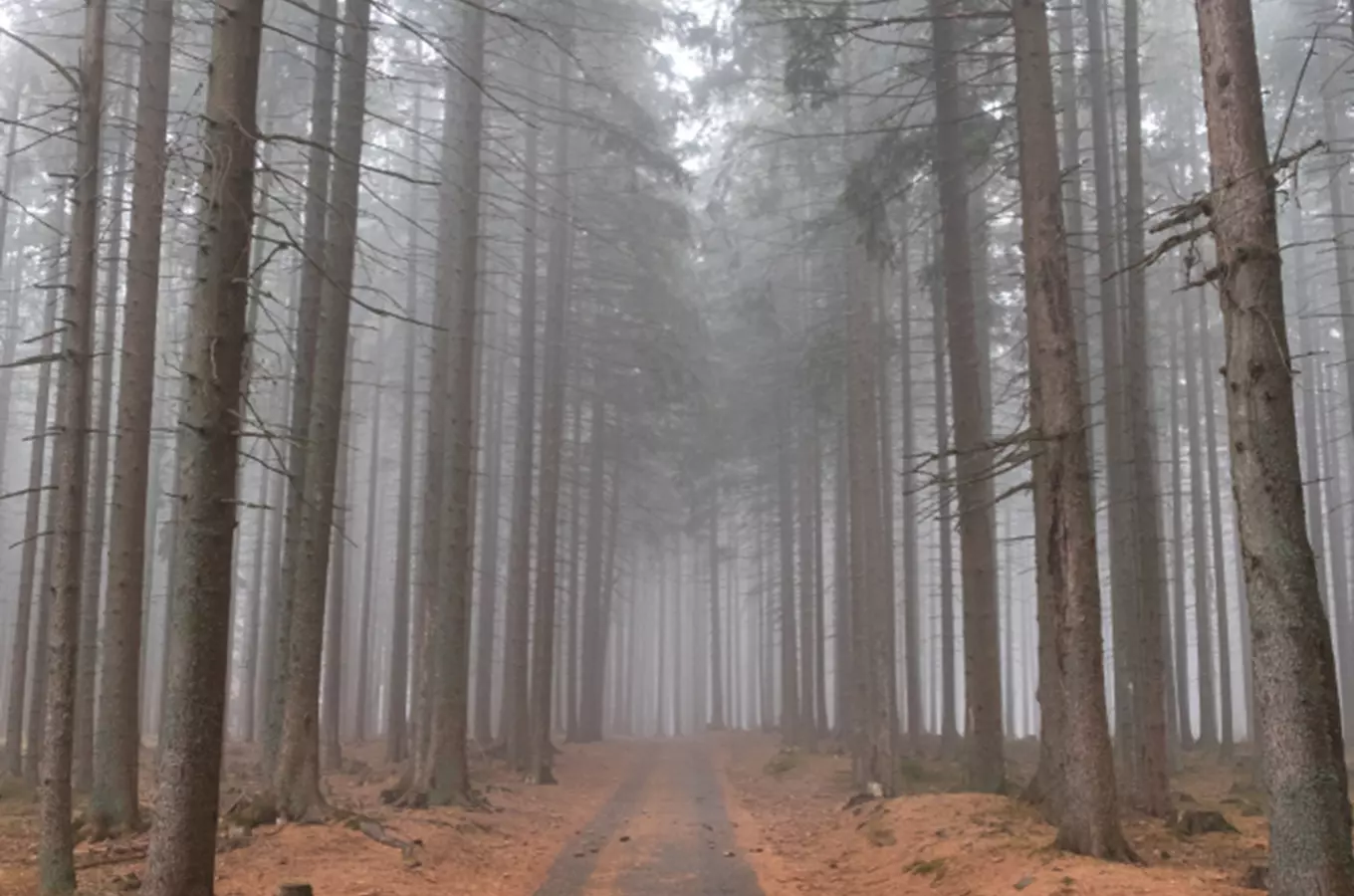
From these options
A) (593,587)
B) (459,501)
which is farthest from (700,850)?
(593,587)

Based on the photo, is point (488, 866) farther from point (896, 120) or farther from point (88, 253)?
point (896, 120)

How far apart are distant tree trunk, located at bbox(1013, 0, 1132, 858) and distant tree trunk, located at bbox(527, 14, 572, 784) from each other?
11213 millimetres

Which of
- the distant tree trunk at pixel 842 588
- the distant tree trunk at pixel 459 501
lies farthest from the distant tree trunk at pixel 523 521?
the distant tree trunk at pixel 842 588

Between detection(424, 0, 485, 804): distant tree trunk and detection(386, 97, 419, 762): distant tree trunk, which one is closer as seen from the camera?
detection(424, 0, 485, 804): distant tree trunk

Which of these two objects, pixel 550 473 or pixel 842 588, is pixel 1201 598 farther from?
pixel 550 473

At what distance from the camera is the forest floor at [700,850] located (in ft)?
29.2

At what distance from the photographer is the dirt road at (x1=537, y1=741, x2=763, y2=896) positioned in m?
10.1

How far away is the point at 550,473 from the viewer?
2186 centimetres

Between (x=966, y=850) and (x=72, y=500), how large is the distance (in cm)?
851

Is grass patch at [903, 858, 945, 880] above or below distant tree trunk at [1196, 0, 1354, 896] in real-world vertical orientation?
below

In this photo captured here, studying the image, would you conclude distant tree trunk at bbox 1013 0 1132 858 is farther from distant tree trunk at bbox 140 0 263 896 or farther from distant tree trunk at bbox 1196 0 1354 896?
distant tree trunk at bbox 140 0 263 896

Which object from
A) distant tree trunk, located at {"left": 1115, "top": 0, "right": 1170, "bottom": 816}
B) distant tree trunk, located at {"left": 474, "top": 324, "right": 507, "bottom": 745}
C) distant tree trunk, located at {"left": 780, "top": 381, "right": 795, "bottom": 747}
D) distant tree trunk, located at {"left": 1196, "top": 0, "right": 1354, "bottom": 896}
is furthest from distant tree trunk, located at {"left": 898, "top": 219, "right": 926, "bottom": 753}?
distant tree trunk, located at {"left": 1196, "top": 0, "right": 1354, "bottom": 896}

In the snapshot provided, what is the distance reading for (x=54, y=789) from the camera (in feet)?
25.7

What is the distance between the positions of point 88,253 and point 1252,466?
871cm
